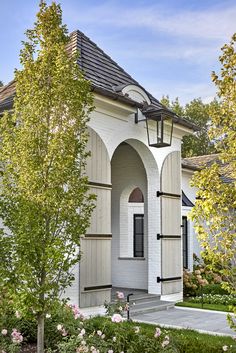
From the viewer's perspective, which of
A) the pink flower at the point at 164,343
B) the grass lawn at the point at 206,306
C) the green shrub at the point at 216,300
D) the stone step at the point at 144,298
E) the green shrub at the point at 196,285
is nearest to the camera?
the pink flower at the point at 164,343

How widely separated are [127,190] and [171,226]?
2.11 metres

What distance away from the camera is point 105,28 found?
31.4 feet

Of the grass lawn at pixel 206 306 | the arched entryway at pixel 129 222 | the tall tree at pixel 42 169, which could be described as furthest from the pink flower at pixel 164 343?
the arched entryway at pixel 129 222

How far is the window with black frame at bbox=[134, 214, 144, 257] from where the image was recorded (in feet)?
43.9

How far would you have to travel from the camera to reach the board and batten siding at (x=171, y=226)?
1155cm

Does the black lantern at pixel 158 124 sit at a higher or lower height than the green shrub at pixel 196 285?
higher

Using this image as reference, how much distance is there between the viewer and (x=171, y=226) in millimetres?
11961

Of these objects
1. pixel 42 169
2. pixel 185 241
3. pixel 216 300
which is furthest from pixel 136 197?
pixel 42 169

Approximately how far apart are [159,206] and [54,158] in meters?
6.35

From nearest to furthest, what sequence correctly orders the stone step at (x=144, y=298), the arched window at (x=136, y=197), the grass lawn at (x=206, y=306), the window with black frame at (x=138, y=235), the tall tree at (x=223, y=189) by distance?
1. the tall tree at (x=223, y=189)
2. the stone step at (x=144, y=298)
3. the grass lawn at (x=206, y=306)
4. the window with black frame at (x=138, y=235)
5. the arched window at (x=136, y=197)

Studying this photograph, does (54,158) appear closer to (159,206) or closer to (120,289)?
(159,206)

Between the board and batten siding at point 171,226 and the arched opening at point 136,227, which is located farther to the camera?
the arched opening at point 136,227

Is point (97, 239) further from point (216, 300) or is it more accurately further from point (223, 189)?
point (216, 300)

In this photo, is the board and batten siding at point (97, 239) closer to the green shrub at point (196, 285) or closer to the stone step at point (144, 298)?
the stone step at point (144, 298)
